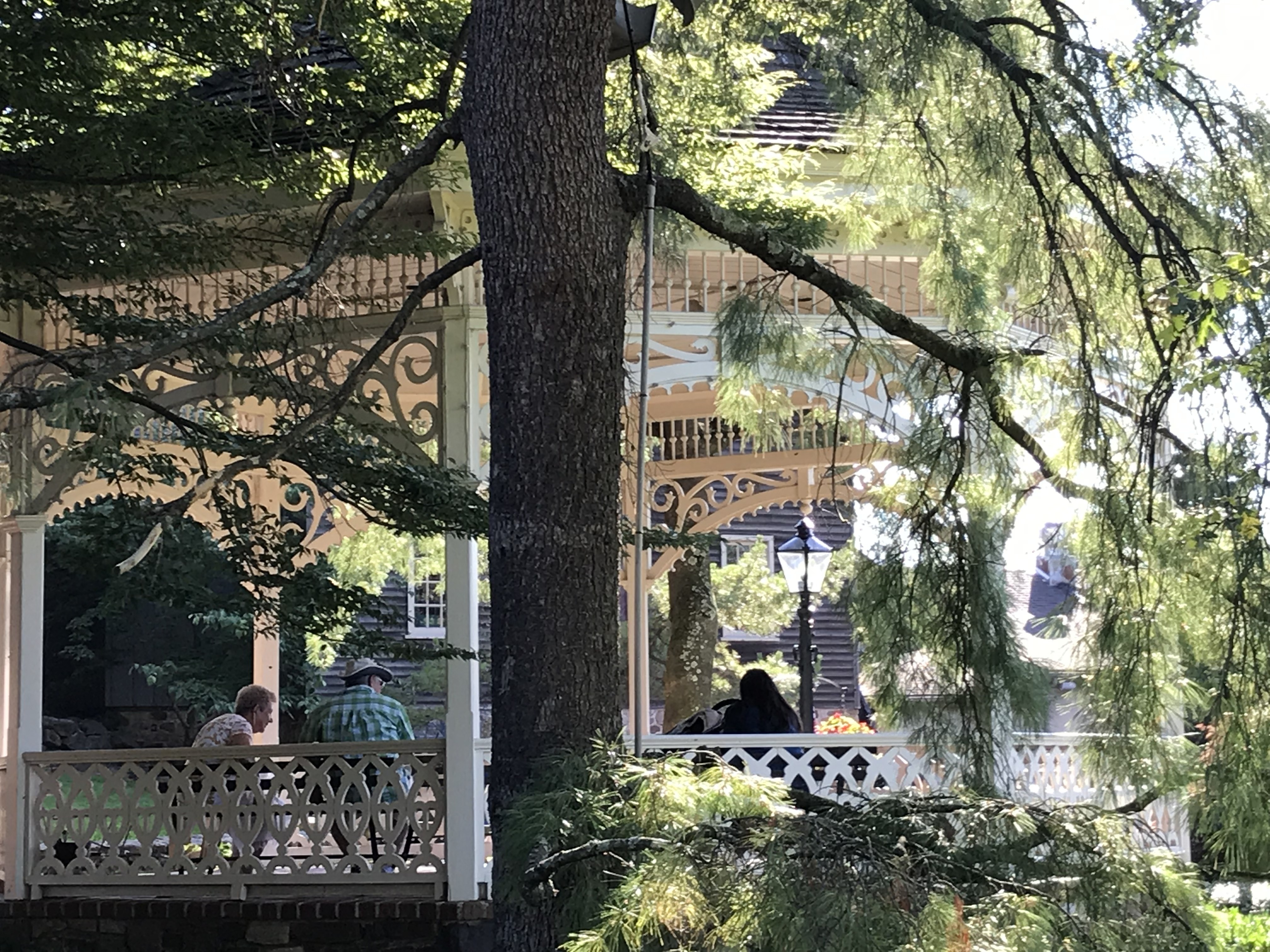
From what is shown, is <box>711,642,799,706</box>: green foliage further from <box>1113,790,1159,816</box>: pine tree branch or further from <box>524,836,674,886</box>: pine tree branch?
<box>524,836,674,886</box>: pine tree branch

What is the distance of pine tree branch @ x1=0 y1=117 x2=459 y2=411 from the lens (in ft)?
10.4

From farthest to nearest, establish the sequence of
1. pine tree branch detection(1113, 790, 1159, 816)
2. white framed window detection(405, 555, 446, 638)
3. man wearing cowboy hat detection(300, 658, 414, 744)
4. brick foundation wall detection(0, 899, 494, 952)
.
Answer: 1. white framed window detection(405, 555, 446, 638)
2. man wearing cowboy hat detection(300, 658, 414, 744)
3. brick foundation wall detection(0, 899, 494, 952)
4. pine tree branch detection(1113, 790, 1159, 816)

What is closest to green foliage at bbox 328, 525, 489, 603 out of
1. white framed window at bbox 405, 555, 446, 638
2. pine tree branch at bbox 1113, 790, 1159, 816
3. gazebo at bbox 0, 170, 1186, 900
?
white framed window at bbox 405, 555, 446, 638

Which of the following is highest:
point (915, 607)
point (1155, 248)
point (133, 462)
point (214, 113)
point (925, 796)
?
point (214, 113)

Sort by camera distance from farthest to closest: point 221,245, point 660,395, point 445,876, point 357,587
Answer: point 660,395, point 445,876, point 221,245, point 357,587

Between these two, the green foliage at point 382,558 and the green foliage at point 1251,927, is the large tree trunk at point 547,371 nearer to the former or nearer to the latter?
the green foliage at point 1251,927

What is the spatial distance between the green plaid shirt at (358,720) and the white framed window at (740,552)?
14.6 meters

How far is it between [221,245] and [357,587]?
153 cm

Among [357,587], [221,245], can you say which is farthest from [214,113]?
[357,587]

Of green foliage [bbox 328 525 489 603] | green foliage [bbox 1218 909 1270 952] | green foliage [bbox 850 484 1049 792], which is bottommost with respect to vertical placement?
green foliage [bbox 1218 909 1270 952]

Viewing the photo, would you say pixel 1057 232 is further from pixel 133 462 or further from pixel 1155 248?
pixel 133 462

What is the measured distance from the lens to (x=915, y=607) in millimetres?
4066

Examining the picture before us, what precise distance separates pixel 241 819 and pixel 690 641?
7569 mm

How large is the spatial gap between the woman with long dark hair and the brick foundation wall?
1.84 m
